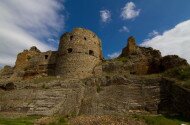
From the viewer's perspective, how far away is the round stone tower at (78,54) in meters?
51.3

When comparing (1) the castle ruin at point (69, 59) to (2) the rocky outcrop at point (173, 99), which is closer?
(2) the rocky outcrop at point (173, 99)

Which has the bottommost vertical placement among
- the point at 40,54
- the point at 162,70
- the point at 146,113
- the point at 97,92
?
the point at 146,113

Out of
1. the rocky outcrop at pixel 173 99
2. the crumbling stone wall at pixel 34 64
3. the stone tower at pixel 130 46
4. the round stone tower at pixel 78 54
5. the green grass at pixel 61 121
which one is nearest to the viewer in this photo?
the green grass at pixel 61 121

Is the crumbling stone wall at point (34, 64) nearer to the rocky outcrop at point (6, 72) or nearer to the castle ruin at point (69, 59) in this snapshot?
the castle ruin at point (69, 59)

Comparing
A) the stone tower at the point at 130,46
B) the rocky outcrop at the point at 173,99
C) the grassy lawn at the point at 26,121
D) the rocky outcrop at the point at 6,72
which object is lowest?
the grassy lawn at the point at 26,121

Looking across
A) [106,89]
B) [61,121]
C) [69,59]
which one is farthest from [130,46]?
[61,121]

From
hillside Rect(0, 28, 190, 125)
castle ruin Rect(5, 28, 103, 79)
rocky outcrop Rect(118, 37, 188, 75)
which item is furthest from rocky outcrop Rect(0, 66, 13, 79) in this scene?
rocky outcrop Rect(118, 37, 188, 75)

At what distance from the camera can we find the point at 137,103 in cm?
3922

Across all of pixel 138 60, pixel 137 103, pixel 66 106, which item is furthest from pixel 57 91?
pixel 138 60

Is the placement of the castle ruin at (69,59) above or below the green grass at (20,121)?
above

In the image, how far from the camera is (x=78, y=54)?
52.7m

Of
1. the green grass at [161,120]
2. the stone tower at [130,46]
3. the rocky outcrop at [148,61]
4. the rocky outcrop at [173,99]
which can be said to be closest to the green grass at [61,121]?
the green grass at [161,120]

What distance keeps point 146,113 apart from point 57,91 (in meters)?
12.4

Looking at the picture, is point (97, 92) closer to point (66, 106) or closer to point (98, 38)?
point (66, 106)
